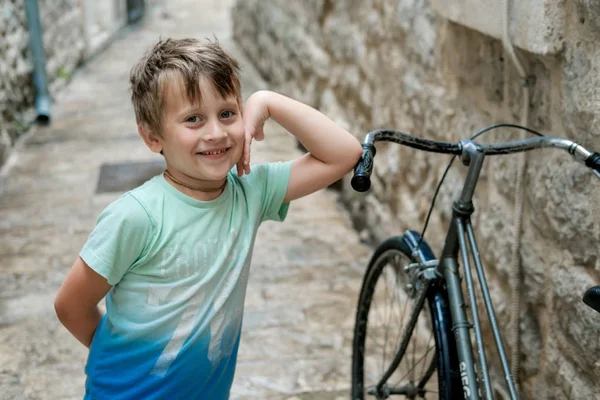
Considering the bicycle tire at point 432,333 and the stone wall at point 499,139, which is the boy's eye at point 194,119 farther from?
the stone wall at point 499,139

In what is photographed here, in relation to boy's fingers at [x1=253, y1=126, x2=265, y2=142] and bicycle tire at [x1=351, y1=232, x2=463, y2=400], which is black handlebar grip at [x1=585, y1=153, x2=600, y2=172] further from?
boy's fingers at [x1=253, y1=126, x2=265, y2=142]

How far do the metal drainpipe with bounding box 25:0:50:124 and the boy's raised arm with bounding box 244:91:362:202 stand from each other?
16.2 ft

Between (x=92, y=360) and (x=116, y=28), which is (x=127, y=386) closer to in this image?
(x=92, y=360)

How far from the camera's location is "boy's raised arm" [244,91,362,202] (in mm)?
1816

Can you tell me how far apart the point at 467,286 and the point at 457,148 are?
12.3 inches

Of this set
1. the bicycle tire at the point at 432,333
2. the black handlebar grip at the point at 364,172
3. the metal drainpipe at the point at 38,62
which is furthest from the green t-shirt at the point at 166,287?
the metal drainpipe at the point at 38,62

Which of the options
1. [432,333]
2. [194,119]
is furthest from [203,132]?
[432,333]

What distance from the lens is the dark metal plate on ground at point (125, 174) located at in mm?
4859

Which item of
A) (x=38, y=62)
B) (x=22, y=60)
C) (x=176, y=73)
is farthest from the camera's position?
(x=38, y=62)

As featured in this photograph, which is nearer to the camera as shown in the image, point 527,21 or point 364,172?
point 364,172

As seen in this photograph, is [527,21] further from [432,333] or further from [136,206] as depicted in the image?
[136,206]

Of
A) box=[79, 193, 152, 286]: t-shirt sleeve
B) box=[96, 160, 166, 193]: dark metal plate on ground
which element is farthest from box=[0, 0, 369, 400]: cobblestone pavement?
box=[79, 193, 152, 286]: t-shirt sleeve

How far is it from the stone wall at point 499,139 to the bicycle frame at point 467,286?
12.6 inches

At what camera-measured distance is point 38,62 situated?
6.33 meters
